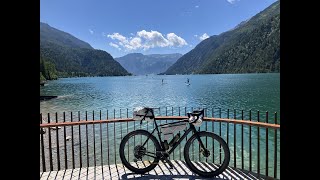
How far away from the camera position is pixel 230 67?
653 feet

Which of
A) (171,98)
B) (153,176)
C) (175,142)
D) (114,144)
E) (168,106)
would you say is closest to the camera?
(153,176)

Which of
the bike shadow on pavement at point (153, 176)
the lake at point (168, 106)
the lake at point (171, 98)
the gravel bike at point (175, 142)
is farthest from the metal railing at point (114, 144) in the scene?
the lake at point (171, 98)

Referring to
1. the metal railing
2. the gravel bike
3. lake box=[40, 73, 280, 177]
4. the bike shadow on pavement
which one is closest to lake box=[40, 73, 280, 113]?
lake box=[40, 73, 280, 177]

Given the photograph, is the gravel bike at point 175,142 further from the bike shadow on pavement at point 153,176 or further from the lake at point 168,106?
the lake at point 168,106

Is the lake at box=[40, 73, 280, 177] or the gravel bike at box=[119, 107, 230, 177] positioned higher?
the gravel bike at box=[119, 107, 230, 177]

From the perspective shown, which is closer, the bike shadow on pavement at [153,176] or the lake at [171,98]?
the bike shadow on pavement at [153,176]

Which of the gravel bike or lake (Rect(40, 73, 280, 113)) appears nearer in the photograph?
the gravel bike

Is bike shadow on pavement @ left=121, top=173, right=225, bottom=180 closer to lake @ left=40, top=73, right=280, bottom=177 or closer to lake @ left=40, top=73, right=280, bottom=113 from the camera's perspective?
lake @ left=40, top=73, right=280, bottom=177

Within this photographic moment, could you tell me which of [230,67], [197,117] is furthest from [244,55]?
[197,117]

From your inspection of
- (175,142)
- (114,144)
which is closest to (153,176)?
(175,142)

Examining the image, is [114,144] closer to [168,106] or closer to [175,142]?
[175,142]
